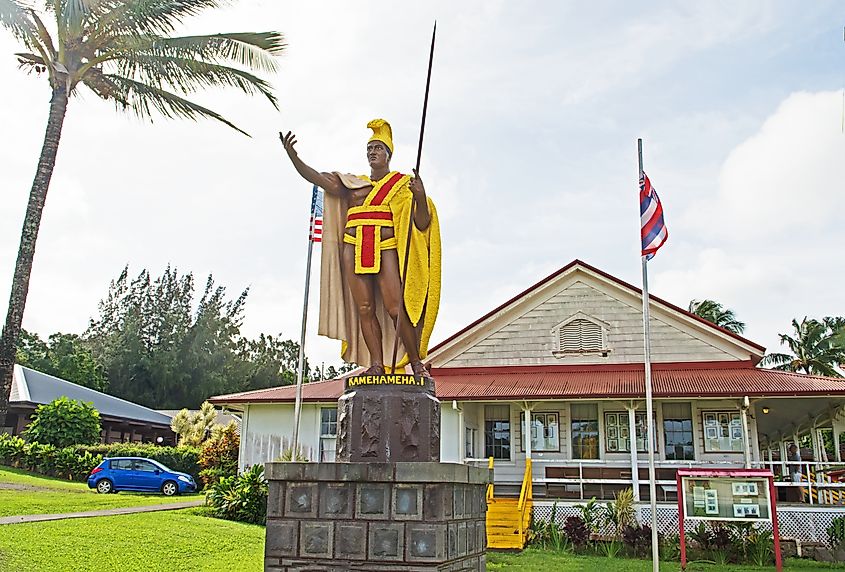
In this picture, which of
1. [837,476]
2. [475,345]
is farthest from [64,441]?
[837,476]

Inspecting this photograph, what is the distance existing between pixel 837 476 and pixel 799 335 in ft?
100.0

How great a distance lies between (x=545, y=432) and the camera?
68.6 ft

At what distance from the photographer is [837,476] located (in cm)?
1948

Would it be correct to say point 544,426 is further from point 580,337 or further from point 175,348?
point 175,348

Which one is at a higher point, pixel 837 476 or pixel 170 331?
pixel 170 331

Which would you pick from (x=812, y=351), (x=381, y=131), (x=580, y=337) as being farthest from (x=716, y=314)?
(x=381, y=131)

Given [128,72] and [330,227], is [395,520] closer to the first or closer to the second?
[330,227]

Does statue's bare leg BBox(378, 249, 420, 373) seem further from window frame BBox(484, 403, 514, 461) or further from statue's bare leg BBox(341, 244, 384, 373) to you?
window frame BBox(484, 403, 514, 461)

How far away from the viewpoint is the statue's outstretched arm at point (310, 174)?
20.9ft

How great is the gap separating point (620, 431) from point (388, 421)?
15586mm

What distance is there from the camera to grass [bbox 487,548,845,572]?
13555 millimetres

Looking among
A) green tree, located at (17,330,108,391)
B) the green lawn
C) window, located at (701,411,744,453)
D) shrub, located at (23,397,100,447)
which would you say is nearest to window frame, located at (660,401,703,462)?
window, located at (701,411,744,453)

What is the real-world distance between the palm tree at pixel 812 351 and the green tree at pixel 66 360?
134 feet

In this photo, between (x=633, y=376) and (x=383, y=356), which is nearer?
(x=383, y=356)
